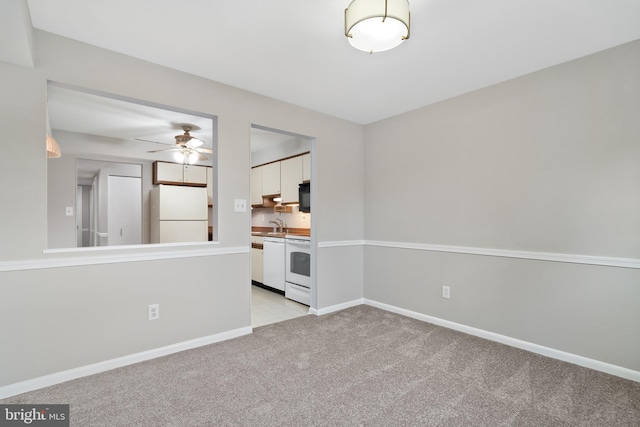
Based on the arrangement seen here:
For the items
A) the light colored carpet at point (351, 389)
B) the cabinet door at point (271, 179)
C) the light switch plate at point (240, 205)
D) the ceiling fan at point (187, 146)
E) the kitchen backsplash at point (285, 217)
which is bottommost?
the light colored carpet at point (351, 389)

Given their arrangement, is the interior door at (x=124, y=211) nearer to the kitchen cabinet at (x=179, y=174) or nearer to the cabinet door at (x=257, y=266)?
the kitchen cabinet at (x=179, y=174)

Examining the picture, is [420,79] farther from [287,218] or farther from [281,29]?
[287,218]

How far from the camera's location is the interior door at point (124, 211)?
18.2 ft

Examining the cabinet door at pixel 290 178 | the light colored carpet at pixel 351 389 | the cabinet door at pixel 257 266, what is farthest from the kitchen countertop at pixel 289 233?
the light colored carpet at pixel 351 389

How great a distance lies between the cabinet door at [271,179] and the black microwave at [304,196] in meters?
0.60

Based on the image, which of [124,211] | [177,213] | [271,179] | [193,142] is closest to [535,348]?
[271,179]

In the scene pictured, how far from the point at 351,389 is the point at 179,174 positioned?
460 cm

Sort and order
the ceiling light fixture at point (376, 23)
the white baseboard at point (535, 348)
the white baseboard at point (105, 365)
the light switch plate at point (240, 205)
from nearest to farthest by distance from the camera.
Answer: the ceiling light fixture at point (376, 23)
the white baseboard at point (105, 365)
the white baseboard at point (535, 348)
the light switch plate at point (240, 205)

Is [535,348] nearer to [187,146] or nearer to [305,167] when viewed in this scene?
[305,167]

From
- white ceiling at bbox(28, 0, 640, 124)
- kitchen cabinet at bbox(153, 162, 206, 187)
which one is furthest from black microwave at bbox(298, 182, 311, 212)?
kitchen cabinet at bbox(153, 162, 206, 187)

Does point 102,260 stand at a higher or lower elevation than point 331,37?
lower

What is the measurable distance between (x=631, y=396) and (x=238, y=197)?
3.28 m

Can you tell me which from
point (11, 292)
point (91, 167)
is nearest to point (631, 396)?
point (11, 292)

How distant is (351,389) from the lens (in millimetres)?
2057
